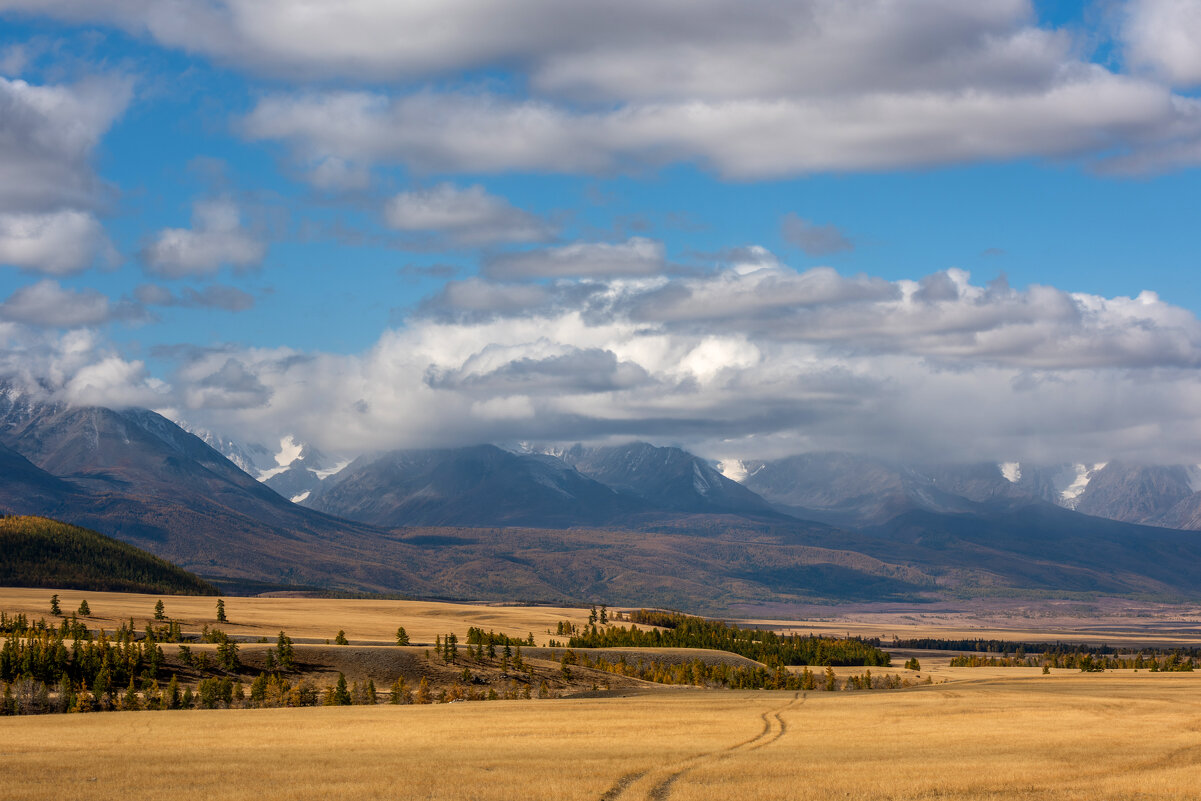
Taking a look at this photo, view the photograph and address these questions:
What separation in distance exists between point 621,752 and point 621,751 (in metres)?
0.70

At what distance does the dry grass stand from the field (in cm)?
21

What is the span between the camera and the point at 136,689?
132375 millimetres

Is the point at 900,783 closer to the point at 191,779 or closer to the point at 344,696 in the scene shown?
the point at 191,779

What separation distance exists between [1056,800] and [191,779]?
4629 centimetres

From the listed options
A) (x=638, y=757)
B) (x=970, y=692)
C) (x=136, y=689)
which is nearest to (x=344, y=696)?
(x=136, y=689)

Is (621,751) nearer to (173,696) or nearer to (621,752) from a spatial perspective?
(621,752)

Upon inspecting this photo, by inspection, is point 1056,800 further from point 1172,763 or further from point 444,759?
point 444,759

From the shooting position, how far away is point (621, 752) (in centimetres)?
7975

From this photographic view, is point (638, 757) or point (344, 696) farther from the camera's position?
point (344, 696)

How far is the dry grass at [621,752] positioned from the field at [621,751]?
0.69 ft

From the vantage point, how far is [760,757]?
3054 inches

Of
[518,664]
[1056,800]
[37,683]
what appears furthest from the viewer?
[518,664]

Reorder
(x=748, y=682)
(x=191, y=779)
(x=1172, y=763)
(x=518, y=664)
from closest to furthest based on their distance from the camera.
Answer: (x=191, y=779)
(x=1172, y=763)
(x=518, y=664)
(x=748, y=682)

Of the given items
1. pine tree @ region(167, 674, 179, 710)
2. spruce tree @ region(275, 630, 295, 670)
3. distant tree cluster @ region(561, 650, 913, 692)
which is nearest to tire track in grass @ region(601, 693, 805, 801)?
pine tree @ region(167, 674, 179, 710)
